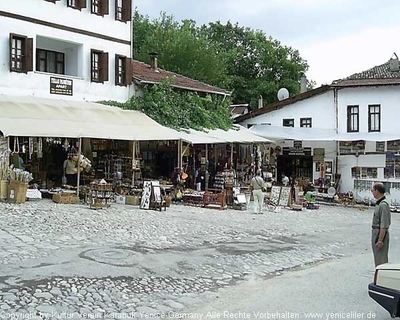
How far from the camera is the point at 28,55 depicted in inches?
819

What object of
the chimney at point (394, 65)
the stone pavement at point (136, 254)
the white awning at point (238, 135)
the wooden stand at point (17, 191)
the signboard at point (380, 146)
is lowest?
the stone pavement at point (136, 254)

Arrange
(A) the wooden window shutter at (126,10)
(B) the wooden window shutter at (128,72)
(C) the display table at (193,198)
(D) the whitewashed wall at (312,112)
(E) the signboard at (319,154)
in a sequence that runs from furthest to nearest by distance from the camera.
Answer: (D) the whitewashed wall at (312,112), (E) the signboard at (319,154), (A) the wooden window shutter at (126,10), (B) the wooden window shutter at (128,72), (C) the display table at (193,198)

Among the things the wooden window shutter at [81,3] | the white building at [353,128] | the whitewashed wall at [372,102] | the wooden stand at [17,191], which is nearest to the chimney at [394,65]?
the white building at [353,128]

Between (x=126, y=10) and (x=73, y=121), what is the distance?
7548 mm

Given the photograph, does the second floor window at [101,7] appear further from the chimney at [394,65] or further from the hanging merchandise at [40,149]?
the chimney at [394,65]

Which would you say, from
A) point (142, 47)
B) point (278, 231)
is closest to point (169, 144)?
point (278, 231)

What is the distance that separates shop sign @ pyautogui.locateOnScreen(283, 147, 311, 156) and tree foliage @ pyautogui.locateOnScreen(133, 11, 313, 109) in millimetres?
14066

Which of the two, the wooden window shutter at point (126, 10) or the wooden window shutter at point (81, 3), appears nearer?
the wooden window shutter at point (81, 3)

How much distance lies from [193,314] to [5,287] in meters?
2.81

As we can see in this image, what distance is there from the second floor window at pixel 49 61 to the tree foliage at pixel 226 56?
1928cm

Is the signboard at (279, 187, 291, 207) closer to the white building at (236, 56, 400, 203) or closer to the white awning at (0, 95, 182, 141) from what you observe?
the white awning at (0, 95, 182, 141)

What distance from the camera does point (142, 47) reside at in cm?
4656

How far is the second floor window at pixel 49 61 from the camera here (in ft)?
75.9

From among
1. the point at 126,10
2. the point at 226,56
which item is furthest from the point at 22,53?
the point at 226,56
